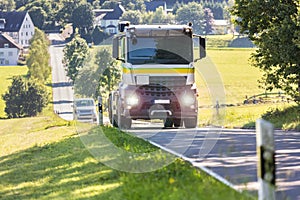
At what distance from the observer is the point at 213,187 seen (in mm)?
10133

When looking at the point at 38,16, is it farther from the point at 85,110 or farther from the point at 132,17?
the point at 85,110

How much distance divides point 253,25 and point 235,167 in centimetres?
1717

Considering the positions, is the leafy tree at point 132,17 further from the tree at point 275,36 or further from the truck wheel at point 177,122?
the truck wheel at point 177,122

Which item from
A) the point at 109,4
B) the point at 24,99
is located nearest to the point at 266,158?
the point at 24,99

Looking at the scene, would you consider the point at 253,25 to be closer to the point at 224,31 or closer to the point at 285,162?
the point at 285,162

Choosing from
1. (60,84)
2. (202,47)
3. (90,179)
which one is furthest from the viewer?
(60,84)

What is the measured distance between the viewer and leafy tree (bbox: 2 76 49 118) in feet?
309

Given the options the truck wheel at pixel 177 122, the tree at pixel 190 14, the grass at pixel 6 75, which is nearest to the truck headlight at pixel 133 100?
the truck wheel at pixel 177 122

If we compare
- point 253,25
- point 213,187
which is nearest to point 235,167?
point 213,187

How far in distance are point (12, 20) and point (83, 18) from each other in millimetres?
33729

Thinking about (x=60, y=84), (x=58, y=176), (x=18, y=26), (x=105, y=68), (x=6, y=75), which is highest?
(x=18, y=26)

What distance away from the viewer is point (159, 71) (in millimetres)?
22797

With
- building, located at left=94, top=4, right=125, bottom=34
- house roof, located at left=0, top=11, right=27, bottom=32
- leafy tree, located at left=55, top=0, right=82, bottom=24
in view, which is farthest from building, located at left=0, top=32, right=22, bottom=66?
house roof, located at left=0, top=11, right=27, bottom=32

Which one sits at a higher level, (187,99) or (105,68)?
(105,68)
